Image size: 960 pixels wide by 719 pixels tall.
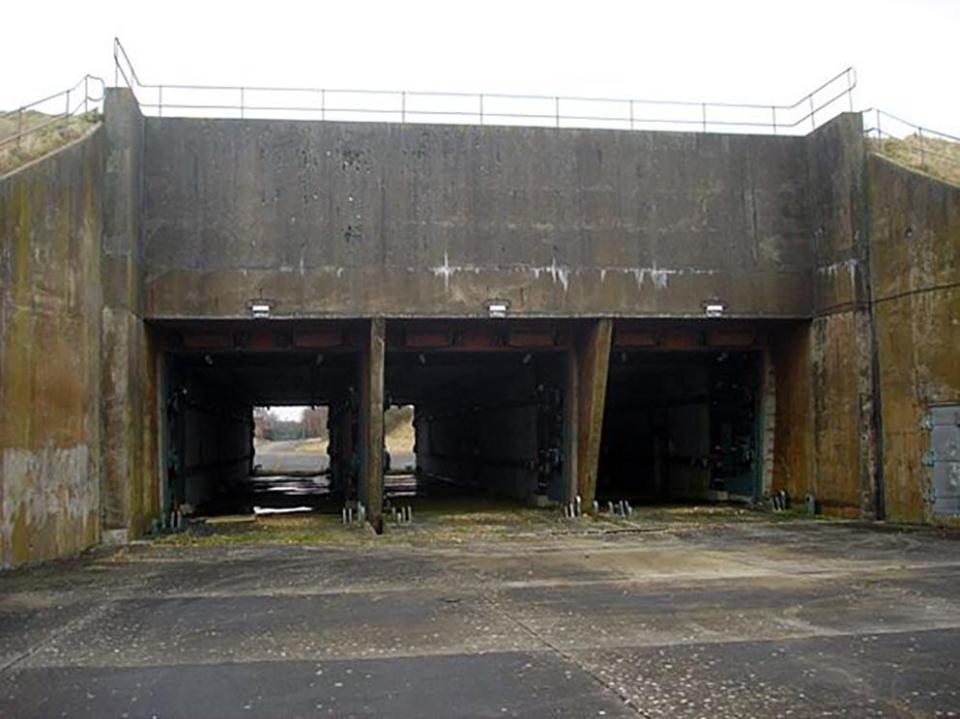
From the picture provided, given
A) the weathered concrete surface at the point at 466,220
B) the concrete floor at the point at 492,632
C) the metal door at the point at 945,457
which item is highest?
the weathered concrete surface at the point at 466,220

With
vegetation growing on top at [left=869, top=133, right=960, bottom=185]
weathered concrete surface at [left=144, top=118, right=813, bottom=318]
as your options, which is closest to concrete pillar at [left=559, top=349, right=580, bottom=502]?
weathered concrete surface at [left=144, top=118, right=813, bottom=318]

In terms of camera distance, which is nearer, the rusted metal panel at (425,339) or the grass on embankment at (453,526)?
the grass on embankment at (453,526)

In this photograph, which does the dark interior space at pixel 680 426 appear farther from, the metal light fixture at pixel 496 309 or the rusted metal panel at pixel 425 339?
the rusted metal panel at pixel 425 339

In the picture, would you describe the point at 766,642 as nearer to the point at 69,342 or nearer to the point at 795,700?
the point at 795,700

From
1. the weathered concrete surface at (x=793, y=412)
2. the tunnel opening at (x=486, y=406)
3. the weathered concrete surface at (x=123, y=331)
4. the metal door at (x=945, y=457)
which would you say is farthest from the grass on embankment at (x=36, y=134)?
the metal door at (x=945, y=457)

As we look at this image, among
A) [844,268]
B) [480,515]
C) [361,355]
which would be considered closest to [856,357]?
[844,268]

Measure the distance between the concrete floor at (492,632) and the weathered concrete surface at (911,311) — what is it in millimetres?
3071

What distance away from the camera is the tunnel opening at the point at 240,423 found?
2266cm

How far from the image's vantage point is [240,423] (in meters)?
41.8

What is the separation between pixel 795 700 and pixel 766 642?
194 centimetres

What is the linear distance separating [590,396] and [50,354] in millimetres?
11043

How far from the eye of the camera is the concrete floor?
7.27 metres

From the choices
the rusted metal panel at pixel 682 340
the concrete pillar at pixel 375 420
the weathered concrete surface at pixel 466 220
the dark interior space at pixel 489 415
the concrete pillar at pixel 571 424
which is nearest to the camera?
the weathered concrete surface at pixel 466 220

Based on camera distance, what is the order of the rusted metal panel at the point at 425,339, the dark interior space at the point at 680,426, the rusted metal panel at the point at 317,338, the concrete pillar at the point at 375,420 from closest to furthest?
the concrete pillar at the point at 375,420
the rusted metal panel at the point at 317,338
the rusted metal panel at the point at 425,339
the dark interior space at the point at 680,426
